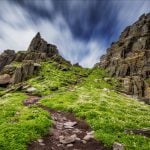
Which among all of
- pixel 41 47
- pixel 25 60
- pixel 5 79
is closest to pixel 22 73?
pixel 5 79

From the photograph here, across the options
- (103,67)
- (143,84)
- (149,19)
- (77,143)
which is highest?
(149,19)

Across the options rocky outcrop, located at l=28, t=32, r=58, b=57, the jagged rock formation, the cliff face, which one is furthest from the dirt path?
rocky outcrop, located at l=28, t=32, r=58, b=57

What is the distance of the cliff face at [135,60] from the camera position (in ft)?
319

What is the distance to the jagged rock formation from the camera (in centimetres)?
9200

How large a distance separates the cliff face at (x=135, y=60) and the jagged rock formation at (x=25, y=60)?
127 feet

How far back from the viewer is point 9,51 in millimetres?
188125

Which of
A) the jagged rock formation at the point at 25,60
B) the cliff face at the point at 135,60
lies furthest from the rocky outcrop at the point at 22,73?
the cliff face at the point at 135,60

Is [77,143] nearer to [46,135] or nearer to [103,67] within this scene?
Result: [46,135]

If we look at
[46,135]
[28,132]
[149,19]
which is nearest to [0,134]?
[28,132]

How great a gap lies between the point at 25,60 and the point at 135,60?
64744mm

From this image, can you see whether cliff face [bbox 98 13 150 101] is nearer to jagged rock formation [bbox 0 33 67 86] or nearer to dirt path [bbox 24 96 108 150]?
jagged rock formation [bbox 0 33 67 86]

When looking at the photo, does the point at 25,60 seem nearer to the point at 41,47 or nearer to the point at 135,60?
the point at 41,47

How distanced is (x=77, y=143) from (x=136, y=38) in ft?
511

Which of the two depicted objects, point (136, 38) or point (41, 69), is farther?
point (136, 38)
